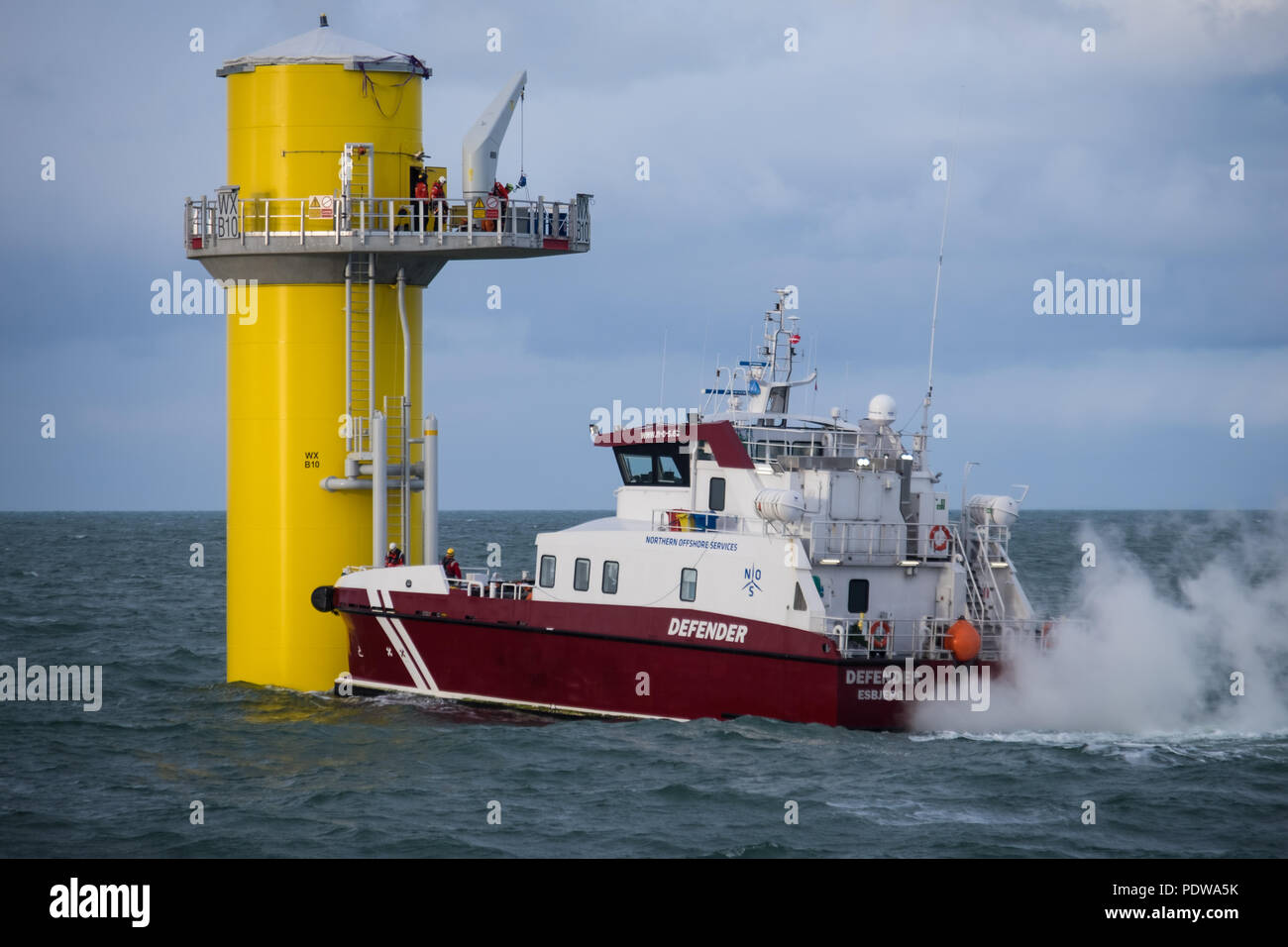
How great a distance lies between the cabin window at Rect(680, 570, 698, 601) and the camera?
2253 centimetres

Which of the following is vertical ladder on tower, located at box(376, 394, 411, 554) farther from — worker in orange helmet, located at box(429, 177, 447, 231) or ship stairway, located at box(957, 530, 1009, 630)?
ship stairway, located at box(957, 530, 1009, 630)

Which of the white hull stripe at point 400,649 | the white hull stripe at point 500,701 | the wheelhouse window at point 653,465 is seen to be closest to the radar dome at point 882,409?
the wheelhouse window at point 653,465

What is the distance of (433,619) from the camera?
80.6ft

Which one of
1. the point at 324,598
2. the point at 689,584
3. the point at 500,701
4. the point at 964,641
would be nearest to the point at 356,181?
the point at 324,598

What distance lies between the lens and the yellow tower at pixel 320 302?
24.4 metres

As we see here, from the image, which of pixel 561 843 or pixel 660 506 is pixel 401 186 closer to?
pixel 660 506

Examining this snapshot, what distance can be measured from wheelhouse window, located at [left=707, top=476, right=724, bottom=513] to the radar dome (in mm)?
2362

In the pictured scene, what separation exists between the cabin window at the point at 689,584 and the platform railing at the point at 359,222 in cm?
562

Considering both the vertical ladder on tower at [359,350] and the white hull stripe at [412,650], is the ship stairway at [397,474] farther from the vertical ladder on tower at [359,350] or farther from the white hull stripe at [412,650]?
the white hull stripe at [412,650]

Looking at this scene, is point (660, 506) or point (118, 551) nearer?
point (660, 506)

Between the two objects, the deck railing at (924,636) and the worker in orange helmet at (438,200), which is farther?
the worker in orange helmet at (438,200)

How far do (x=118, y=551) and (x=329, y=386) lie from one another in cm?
5697
